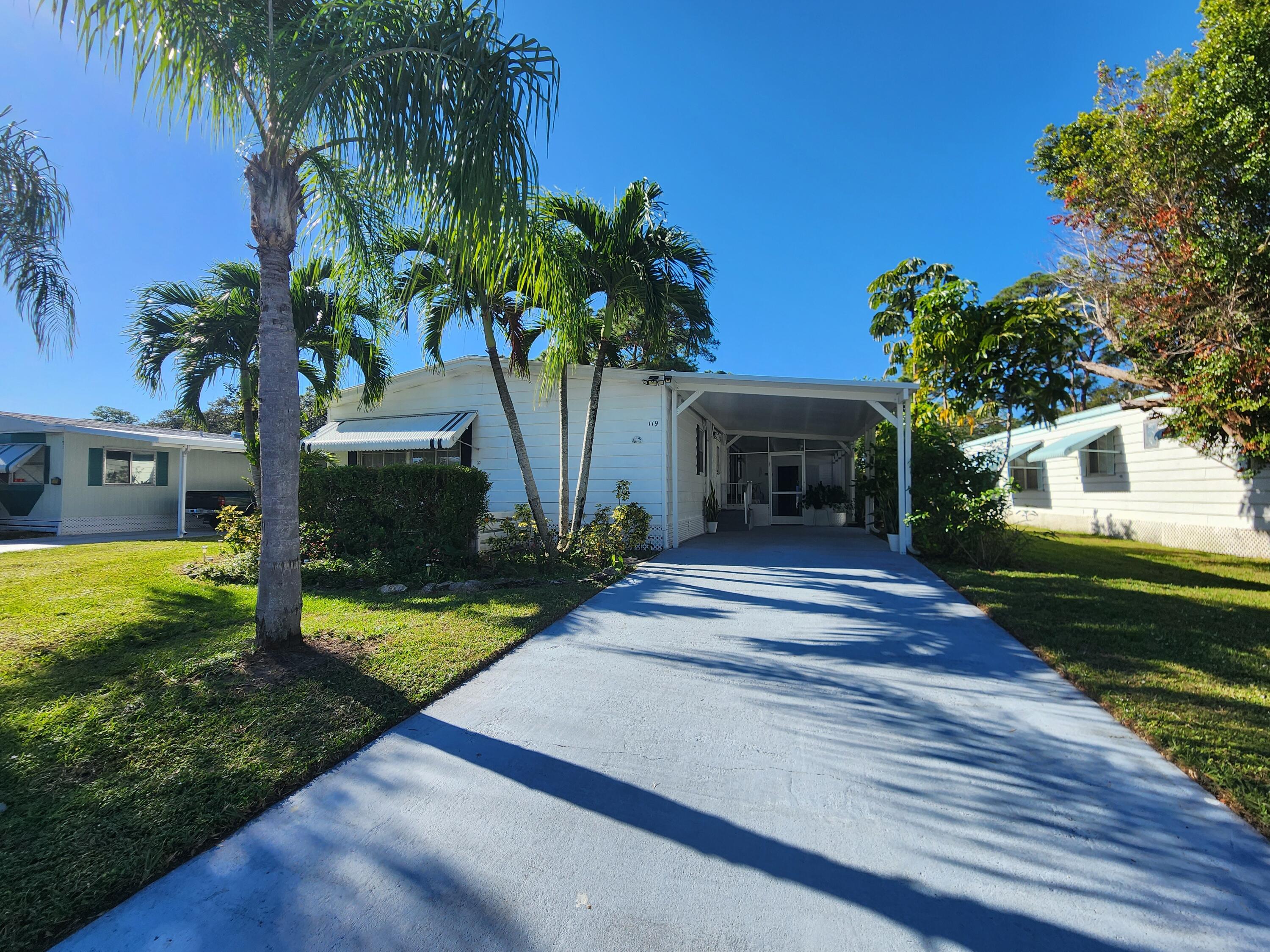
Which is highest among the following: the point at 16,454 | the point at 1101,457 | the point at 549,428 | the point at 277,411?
the point at 549,428

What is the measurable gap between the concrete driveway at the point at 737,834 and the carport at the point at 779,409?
20.9 ft

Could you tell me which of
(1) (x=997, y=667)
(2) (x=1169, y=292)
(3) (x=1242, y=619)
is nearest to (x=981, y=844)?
(1) (x=997, y=667)

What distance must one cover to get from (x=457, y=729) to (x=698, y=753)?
1.35 metres

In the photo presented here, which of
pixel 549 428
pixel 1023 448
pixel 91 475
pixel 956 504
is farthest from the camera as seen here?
pixel 1023 448

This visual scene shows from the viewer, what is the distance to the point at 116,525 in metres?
15.0

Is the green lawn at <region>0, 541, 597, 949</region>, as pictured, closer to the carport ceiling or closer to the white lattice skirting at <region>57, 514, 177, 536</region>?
the carport ceiling

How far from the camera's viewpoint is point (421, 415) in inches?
506

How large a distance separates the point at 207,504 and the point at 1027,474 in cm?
2498

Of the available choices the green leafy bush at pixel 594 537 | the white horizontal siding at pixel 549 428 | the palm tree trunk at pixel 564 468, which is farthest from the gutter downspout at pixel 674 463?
the palm tree trunk at pixel 564 468

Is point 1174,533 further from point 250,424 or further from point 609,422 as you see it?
point 250,424

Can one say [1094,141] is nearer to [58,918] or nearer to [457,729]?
[457,729]

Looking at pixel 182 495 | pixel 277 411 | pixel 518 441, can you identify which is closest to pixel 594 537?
pixel 518 441

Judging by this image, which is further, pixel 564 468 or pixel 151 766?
pixel 564 468

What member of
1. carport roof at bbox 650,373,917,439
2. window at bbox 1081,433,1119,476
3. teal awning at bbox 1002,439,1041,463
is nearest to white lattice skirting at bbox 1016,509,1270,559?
window at bbox 1081,433,1119,476
